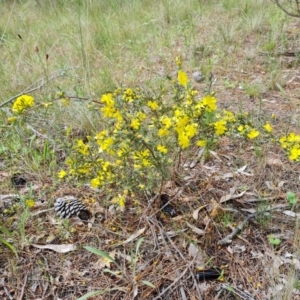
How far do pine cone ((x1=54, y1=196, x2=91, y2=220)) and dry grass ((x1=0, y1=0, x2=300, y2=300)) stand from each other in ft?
0.14

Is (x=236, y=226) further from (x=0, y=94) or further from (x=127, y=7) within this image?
(x=127, y=7)

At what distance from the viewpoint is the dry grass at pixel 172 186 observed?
1.25 meters

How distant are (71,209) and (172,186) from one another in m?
0.48

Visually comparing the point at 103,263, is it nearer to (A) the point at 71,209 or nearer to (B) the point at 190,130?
(A) the point at 71,209

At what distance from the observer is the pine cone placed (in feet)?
4.86

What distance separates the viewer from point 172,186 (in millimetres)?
1544

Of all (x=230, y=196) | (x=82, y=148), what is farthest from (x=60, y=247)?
(x=230, y=196)

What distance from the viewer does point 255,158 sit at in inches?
69.0

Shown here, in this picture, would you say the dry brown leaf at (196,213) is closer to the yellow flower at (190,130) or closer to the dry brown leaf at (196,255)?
the dry brown leaf at (196,255)

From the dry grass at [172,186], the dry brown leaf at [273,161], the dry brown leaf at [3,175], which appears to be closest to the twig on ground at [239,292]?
the dry grass at [172,186]

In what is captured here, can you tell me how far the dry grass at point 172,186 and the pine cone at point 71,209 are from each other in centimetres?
4

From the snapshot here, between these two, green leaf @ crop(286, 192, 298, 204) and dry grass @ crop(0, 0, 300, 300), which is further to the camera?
green leaf @ crop(286, 192, 298, 204)

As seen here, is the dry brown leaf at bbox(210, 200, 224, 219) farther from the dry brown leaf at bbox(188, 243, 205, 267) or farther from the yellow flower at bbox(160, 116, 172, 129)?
the yellow flower at bbox(160, 116, 172, 129)

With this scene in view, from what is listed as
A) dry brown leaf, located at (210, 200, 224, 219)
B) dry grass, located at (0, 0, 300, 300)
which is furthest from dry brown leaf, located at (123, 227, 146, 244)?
dry brown leaf, located at (210, 200, 224, 219)
